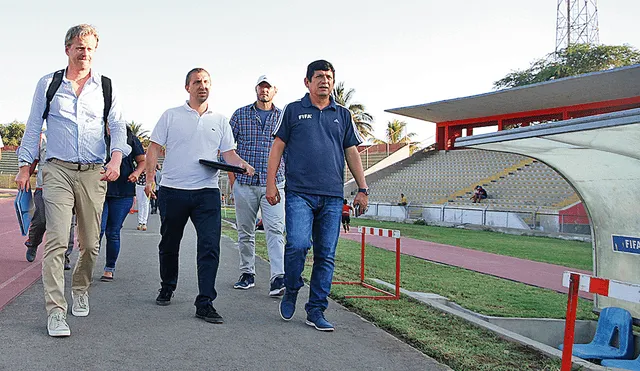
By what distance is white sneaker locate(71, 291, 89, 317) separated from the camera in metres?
5.20

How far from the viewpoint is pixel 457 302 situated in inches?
305

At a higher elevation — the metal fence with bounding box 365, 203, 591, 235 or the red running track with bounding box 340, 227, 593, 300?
the metal fence with bounding box 365, 203, 591, 235

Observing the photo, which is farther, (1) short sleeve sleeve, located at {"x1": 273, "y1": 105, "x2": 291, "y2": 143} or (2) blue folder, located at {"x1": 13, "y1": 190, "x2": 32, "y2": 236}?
(2) blue folder, located at {"x1": 13, "y1": 190, "x2": 32, "y2": 236}

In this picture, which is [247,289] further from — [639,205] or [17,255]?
[17,255]

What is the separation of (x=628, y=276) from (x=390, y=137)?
75891mm

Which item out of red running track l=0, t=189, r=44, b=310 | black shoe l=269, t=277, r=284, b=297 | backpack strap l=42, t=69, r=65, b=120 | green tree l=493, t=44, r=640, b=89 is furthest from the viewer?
green tree l=493, t=44, r=640, b=89

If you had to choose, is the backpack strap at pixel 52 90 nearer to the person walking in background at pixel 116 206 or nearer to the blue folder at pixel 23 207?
the blue folder at pixel 23 207

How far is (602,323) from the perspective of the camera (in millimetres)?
7133

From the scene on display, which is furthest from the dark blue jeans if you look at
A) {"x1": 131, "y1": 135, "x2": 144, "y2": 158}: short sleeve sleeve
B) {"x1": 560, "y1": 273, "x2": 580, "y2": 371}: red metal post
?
{"x1": 560, "y1": 273, "x2": 580, "y2": 371}: red metal post

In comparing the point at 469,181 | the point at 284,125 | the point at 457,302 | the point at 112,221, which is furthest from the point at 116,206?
the point at 469,181

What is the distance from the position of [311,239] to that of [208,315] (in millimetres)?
1042

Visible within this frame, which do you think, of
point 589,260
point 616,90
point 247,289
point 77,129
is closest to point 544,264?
point 589,260

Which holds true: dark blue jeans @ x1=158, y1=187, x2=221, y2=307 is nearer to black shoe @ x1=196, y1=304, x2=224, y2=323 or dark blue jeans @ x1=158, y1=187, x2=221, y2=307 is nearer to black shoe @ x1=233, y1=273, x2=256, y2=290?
black shoe @ x1=196, y1=304, x2=224, y2=323

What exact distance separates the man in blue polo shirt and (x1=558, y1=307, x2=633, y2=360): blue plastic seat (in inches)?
120
